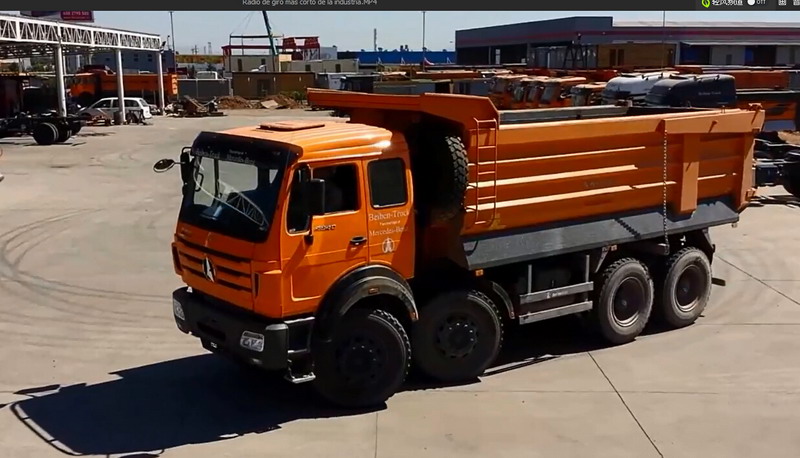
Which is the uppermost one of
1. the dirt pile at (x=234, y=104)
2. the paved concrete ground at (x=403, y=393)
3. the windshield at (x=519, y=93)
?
the windshield at (x=519, y=93)

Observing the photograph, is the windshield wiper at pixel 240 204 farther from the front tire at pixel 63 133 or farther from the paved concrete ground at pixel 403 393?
the front tire at pixel 63 133

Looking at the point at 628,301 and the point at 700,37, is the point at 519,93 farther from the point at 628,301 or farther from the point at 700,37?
the point at 700,37

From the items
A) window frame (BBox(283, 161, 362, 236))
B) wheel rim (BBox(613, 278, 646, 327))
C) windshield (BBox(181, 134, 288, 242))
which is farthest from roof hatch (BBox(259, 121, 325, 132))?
wheel rim (BBox(613, 278, 646, 327))

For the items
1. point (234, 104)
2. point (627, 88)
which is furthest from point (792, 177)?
point (234, 104)

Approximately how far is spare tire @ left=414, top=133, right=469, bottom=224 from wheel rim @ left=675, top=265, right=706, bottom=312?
3.89 meters

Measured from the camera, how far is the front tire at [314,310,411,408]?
7594 millimetres

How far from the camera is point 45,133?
33.8 meters

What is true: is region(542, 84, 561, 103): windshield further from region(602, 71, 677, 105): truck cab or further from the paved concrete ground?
the paved concrete ground

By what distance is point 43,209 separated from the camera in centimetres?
1892

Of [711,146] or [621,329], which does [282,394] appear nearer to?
[621,329]

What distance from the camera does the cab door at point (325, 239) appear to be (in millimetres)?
7223

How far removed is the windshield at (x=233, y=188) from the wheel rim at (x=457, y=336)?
2218mm

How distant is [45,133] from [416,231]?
2979 cm

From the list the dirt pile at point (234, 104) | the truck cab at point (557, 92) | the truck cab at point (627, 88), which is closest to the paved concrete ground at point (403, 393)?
the truck cab at point (627, 88)
